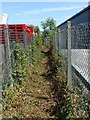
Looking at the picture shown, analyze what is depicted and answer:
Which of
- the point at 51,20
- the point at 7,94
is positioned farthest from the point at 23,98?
the point at 51,20

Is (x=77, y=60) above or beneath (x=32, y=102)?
above

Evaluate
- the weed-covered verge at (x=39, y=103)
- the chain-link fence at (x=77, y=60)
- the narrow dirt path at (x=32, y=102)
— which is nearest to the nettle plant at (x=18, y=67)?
the weed-covered verge at (x=39, y=103)

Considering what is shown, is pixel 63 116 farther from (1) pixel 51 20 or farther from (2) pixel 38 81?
(1) pixel 51 20

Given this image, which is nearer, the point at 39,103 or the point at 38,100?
the point at 39,103

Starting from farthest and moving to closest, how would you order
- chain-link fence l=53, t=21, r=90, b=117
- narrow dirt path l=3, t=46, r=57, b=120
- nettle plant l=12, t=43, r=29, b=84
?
1. nettle plant l=12, t=43, r=29, b=84
2. narrow dirt path l=3, t=46, r=57, b=120
3. chain-link fence l=53, t=21, r=90, b=117

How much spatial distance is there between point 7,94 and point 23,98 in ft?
1.82

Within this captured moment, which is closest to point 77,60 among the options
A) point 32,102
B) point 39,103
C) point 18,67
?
point 39,103

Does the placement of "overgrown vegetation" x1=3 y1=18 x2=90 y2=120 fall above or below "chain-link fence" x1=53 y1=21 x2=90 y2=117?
below

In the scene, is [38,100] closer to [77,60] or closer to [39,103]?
[39,103]

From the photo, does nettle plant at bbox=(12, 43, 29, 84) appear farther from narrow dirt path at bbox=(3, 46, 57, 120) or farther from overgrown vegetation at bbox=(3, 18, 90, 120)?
narrow dirt path at bbox=(3, 46, 57, 120)

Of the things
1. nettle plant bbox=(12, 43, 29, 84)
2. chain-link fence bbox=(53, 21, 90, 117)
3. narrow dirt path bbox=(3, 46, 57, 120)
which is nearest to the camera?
chain-link fence bbox=(53, 21, 90, 117)

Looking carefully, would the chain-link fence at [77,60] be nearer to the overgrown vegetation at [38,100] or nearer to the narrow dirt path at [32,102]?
the overgrown vegetation at [38,100]

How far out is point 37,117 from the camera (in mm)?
6125

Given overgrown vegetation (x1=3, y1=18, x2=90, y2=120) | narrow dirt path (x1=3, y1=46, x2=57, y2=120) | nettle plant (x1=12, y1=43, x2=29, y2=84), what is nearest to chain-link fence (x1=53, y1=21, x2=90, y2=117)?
overgrown vegetation (x1=3, y1=18, x2=90, y2=120)
